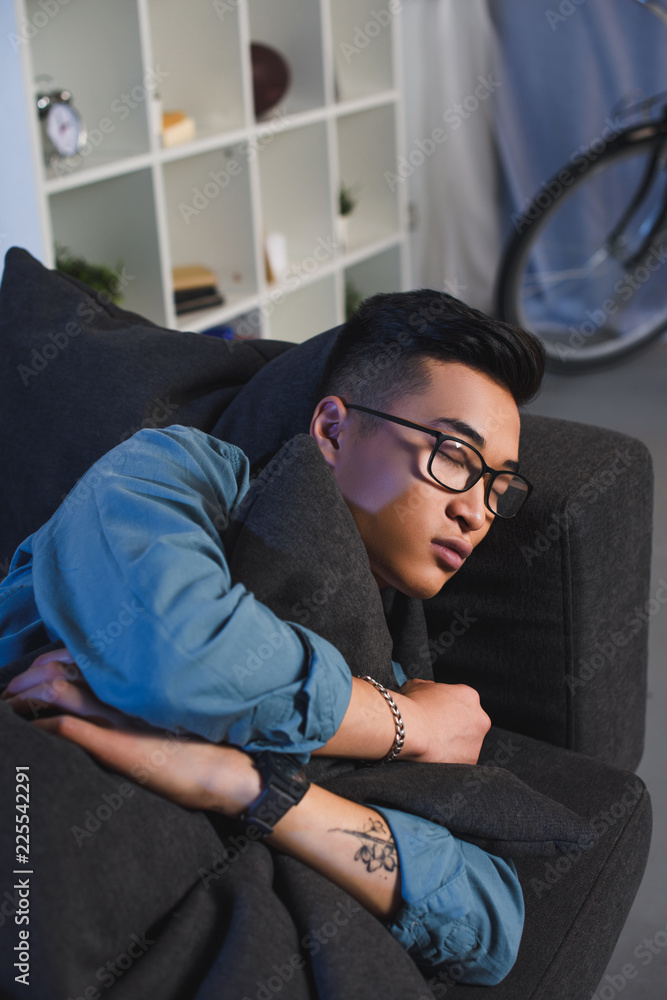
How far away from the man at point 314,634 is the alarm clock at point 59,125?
1.38 metres

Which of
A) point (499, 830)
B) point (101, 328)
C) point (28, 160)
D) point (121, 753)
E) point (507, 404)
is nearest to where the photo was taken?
point (121, 753)

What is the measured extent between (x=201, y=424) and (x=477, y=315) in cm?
39

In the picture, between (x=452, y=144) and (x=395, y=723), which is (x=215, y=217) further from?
(x=395, y=723)

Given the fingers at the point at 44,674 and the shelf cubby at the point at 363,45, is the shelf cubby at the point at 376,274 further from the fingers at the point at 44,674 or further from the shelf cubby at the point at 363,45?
the fingers at the point at 44,674

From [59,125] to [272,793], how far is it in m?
1.85

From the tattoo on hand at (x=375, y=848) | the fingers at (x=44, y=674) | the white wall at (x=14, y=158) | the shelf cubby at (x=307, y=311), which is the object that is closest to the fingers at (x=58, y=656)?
the fingers at (x=44, y=674)

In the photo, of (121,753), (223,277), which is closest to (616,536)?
(121,753)

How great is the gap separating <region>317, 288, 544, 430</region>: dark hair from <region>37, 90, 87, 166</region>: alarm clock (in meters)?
1.32

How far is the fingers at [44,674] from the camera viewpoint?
0.80m

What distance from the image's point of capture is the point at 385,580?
3.41ft

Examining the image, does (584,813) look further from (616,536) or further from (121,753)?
(121,753)

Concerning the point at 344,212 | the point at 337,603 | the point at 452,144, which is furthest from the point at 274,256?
the point at 337,603

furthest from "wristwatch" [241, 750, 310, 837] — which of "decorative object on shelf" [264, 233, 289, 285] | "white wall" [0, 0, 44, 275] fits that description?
"decorative object on shelf" [264, 233, 289, 285]

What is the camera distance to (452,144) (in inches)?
147
